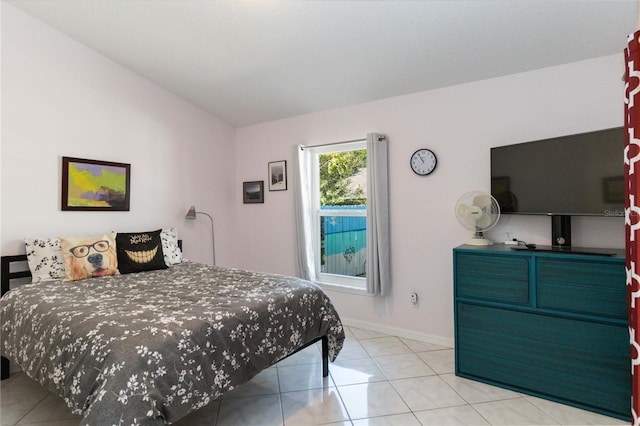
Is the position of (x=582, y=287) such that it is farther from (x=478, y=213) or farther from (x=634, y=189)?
(x=634, y=189)

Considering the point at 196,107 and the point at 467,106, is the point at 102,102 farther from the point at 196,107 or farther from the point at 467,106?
the point at 467,106

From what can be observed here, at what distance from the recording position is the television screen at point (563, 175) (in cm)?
207

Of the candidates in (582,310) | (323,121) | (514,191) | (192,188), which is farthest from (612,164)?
(192,188)

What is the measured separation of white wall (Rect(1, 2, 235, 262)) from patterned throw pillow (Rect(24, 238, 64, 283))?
0.46ft

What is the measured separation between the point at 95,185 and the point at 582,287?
3922 mm

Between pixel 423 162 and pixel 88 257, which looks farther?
pixel 423 162

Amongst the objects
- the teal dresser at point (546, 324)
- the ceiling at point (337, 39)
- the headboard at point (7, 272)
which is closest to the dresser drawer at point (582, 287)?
the teal dresser at point (546, 324)

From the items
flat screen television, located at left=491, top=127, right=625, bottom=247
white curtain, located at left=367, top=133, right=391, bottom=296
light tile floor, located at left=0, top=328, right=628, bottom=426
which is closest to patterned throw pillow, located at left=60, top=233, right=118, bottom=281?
light tile floor, located at left=0, top=328, right=628, bottom=426

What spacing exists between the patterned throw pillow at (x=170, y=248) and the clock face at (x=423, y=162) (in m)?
2.48

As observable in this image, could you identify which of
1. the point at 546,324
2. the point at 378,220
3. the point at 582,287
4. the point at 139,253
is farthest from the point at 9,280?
the point at 582,287

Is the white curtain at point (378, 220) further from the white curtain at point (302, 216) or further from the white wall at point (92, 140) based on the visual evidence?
the white wall at point (92, 140)

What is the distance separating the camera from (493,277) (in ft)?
7.70

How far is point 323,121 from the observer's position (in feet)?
12.3

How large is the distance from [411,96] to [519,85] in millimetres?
883
